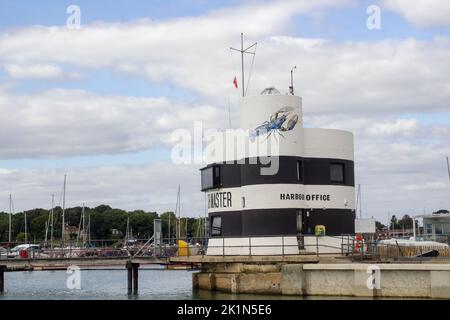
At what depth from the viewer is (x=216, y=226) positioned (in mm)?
42562

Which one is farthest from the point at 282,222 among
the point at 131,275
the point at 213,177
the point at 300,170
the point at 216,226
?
the point at 131,275

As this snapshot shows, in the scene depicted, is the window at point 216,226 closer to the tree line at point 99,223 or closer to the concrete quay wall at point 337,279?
the concrete quay wall at point 337,279

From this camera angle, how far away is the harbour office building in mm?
39719

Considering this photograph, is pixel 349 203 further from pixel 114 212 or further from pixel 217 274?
pixel 114 212

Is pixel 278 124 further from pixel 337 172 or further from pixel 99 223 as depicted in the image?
pixel 99 223

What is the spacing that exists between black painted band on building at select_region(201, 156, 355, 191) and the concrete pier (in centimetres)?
472

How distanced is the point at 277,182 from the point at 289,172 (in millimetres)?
902

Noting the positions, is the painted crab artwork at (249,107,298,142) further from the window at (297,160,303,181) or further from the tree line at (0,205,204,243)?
the tree line at (0,205,204,243)

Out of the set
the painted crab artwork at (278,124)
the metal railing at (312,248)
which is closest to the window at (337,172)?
the metal railing at (312,248)

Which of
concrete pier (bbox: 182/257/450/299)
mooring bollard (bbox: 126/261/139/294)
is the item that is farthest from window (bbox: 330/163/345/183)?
mooring bollard (bbox: 126/261/139/294)

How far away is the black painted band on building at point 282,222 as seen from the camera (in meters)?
39.7
